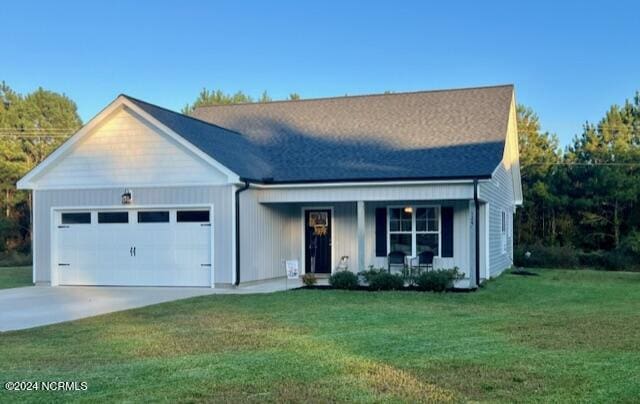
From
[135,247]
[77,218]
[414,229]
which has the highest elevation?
[77,218]

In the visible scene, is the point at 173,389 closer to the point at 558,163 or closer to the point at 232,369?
the point at 232,369

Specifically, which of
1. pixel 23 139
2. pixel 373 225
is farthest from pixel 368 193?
pixel 23 139

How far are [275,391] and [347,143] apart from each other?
1452 centimetres

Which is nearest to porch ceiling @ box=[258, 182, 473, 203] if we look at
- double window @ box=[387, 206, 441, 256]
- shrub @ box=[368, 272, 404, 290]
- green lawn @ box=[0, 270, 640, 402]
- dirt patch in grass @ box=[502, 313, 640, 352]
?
double window @ box=[387, 206, 441, 256]

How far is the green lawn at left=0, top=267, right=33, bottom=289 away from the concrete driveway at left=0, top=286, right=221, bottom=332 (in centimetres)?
125

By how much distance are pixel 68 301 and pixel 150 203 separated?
140 inches

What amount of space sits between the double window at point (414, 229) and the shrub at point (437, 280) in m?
3.08

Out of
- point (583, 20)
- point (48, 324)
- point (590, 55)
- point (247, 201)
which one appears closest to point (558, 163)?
point (590, 55)

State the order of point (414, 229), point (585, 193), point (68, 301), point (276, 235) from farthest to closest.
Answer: point (585, 193) → point (276, 235) → point (414, 229) → point (68, 301)

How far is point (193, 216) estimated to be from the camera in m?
16.3

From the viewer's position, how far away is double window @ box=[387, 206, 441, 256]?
17.7 meters

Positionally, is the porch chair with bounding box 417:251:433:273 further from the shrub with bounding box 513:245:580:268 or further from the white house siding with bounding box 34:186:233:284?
the shrub with bounding box 513:245:580:268

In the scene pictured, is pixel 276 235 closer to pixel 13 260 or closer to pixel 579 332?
pixel 579 332

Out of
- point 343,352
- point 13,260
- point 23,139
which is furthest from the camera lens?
point 23,139
